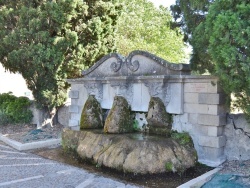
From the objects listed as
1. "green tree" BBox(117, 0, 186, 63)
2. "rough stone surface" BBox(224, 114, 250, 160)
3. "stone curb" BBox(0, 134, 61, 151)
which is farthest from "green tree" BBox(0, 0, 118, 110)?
Result: "green tree" BBox(117, 0, 186, 63)

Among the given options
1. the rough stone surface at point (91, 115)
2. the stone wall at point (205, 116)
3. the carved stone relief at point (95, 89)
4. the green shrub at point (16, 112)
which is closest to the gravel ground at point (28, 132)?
the green shrub at point (16, 112)

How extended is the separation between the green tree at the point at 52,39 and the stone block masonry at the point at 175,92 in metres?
1.95

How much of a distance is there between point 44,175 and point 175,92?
10.8 ft

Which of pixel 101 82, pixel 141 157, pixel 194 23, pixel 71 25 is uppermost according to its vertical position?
pixel 71 25

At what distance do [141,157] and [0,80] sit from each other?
1494 centimetres

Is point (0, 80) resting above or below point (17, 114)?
above

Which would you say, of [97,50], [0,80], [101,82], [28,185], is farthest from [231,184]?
[0,80]

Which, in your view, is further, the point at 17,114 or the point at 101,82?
the point at 17,114

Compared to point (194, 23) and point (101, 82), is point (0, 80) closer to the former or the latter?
point (101, 82)

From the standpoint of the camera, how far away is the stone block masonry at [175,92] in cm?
534

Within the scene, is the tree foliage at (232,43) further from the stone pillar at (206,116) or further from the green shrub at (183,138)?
the green shrub at (183,138)

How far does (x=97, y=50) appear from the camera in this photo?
934cm

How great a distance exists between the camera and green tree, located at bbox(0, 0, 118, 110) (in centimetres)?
832

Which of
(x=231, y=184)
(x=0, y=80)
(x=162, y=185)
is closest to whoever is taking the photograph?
(x=231, y=184)
